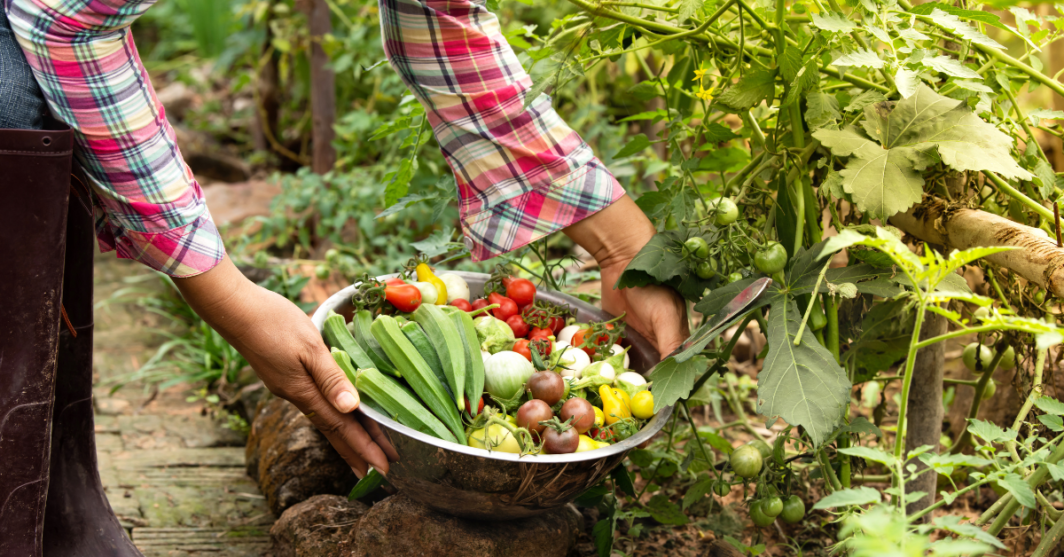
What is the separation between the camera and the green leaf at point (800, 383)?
1.26 meters

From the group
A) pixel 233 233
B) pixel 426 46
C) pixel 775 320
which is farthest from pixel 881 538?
pixel 233 233

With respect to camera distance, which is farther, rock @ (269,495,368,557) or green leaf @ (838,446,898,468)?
rock @ (269,495,368,557)

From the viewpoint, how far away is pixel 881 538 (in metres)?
0.79

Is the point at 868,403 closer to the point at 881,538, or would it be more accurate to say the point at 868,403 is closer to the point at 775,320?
the point at 775,320

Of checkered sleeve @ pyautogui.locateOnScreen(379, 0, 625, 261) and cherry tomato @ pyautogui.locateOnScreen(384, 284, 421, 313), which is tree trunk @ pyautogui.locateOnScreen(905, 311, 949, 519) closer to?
checkered sleeve @ pyautogui.locateOnScreen(379, 0, 625, 261)

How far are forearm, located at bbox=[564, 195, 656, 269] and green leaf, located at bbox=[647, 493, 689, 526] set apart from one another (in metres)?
0.56

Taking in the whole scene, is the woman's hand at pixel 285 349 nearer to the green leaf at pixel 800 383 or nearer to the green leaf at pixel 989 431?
the green leaf at pixel 800 383

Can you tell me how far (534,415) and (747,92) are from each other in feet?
2.41

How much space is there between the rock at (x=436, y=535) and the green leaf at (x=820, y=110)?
3.34ft

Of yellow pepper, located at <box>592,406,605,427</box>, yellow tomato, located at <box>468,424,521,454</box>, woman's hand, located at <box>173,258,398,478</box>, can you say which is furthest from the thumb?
yellow pepper, located at <box>592,406,605,427</box>

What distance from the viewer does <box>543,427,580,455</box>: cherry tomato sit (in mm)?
1422

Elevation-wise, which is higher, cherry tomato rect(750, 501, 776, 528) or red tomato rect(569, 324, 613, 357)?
red tomato rect(569, 324, 613, 357)

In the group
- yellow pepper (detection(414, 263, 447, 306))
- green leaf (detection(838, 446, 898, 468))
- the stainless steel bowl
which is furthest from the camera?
yellow pepper (detection(414, 263, 447, 306))

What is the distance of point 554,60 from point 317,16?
3043mm
